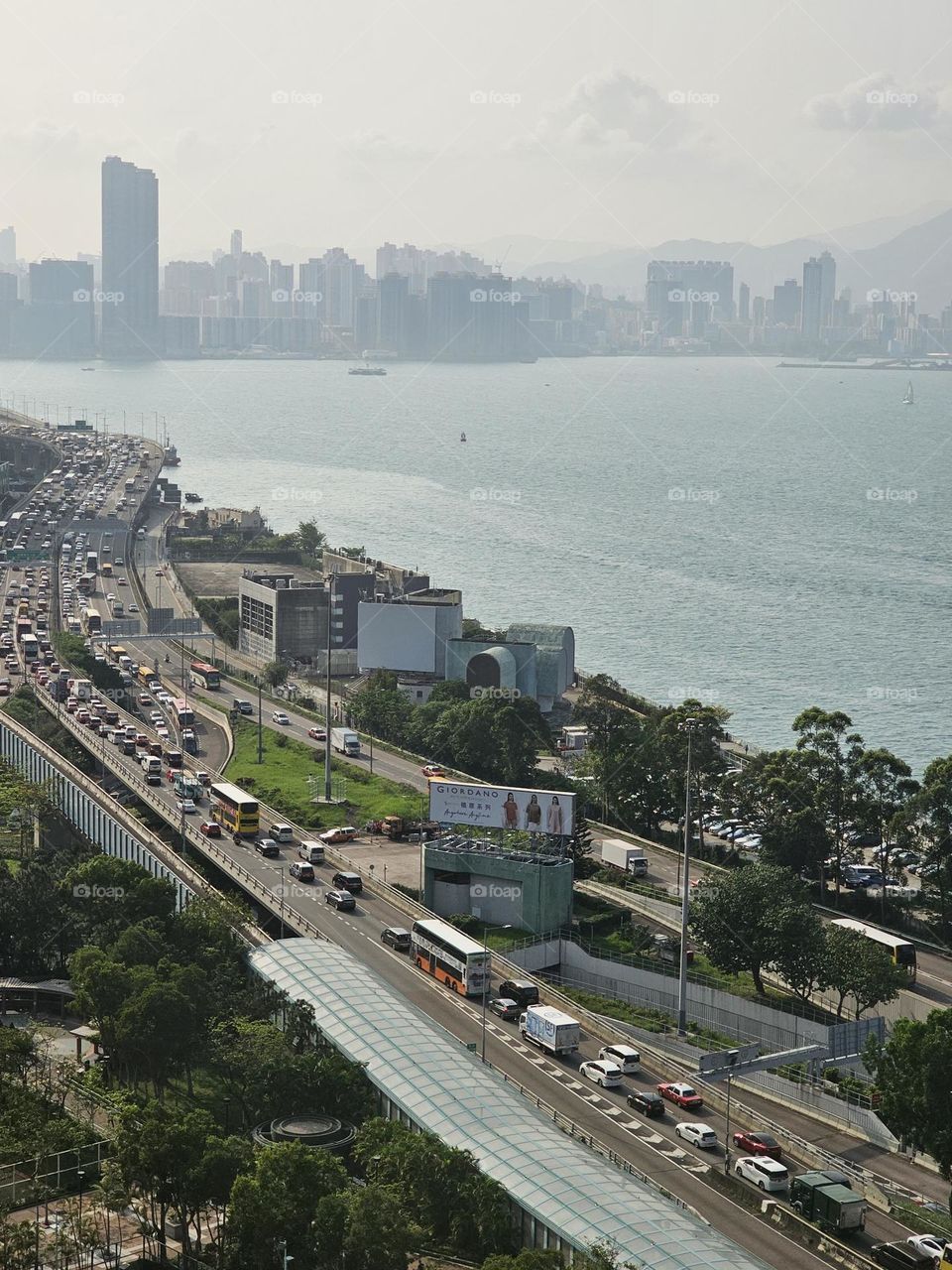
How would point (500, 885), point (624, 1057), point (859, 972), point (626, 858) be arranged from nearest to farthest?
point (624, 1057), point (859, 972), point (500, 885), point (626, 858)

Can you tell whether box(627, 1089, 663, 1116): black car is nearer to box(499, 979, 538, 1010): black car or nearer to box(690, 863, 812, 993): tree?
box(499, 979, 538, 1010): black car

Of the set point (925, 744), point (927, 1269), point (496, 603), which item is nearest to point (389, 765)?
point (925, 744)

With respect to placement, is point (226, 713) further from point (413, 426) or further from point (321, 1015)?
point (413, 426)

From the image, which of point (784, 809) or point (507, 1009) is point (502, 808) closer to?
point (784, 809)

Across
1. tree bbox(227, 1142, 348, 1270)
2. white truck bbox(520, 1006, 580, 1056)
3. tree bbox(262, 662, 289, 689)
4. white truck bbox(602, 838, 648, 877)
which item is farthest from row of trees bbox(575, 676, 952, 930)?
tree bbox(227, 1142, 348, 1270)

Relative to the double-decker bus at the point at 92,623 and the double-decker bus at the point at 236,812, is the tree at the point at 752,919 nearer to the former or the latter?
the double-decker bus at the point at 236,812

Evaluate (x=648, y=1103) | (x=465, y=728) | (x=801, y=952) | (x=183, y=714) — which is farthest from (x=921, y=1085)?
(x=183, y=714)

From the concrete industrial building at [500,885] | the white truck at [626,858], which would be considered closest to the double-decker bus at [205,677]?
the white truck at [626,858]

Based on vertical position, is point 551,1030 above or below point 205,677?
below
